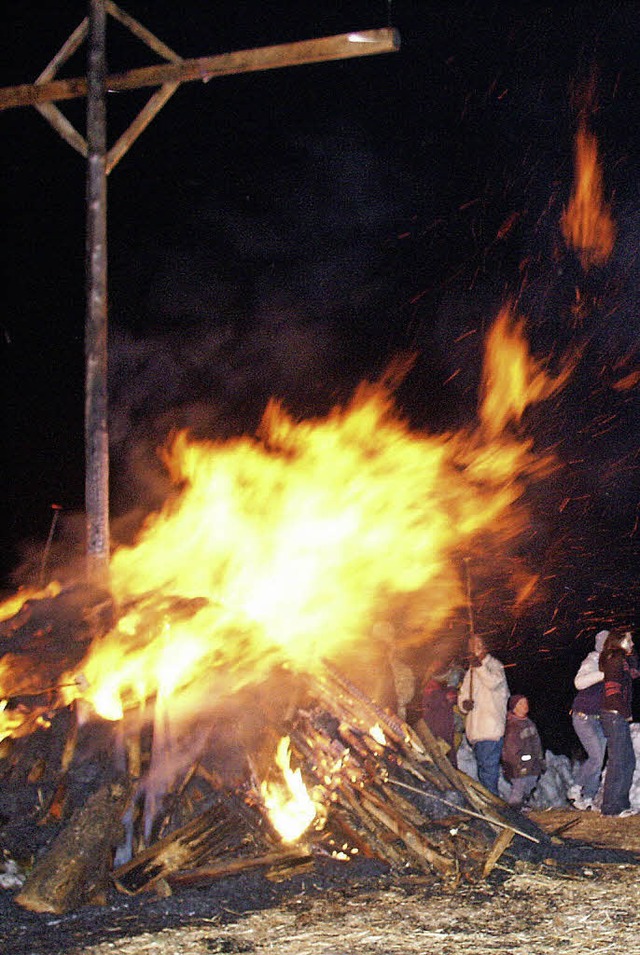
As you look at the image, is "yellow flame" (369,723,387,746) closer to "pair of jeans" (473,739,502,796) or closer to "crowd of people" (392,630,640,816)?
"crowd of people" (392,630,640,816)

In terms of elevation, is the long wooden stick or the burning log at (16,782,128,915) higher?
the burning log at (16,782,128,915)

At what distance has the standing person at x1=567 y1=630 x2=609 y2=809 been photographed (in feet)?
33.8

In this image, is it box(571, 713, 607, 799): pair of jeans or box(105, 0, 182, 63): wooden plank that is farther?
box(571, 713, 607, 799): pair of jeans

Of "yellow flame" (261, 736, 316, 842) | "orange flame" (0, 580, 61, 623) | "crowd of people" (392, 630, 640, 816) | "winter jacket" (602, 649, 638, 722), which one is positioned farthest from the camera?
"winter jacket" (602, 649, 638, 722)

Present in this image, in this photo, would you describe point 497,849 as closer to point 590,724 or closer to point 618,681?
point 618,681

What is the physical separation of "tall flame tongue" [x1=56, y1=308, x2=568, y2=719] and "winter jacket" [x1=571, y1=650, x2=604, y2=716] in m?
3.00

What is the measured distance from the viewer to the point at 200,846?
22.4ft

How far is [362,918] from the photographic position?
5.76 metres

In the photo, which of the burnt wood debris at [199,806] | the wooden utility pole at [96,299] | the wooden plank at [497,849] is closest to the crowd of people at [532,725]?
the burnt wood debris at [199,806]

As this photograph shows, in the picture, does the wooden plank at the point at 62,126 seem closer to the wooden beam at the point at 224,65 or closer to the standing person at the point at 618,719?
the wooden beam at the point at 224,65

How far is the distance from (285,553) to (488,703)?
319cm

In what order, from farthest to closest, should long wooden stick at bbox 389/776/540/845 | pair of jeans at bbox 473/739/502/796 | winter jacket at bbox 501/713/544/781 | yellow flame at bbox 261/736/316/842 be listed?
winter jacket at bbox 501/713/544/781 → pair of jeans at bbox 473/739/502/796 → long wooden stick at bbox 389/776/540/845 → yellow flame at bbox 261/736/316/842

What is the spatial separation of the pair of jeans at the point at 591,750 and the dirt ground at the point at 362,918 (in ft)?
11.2

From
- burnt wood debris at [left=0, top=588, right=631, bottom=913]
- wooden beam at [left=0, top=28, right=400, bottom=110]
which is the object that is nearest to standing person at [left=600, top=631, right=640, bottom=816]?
burnt wood debris at [left=0, top=588, right=631, bottom=913]
